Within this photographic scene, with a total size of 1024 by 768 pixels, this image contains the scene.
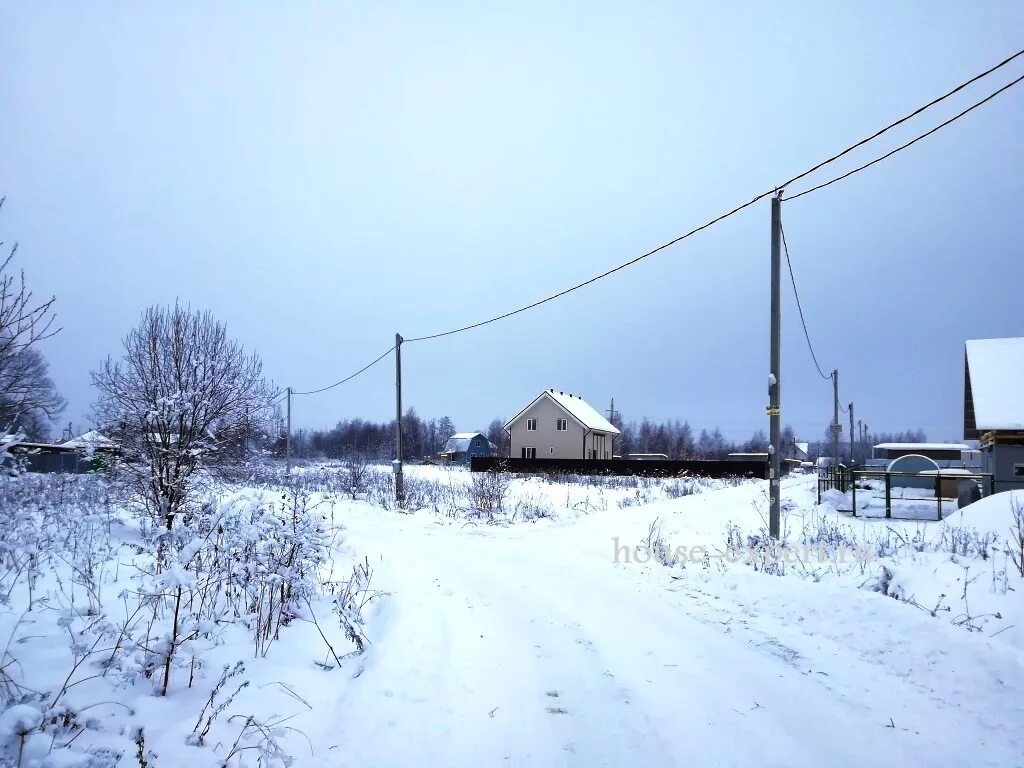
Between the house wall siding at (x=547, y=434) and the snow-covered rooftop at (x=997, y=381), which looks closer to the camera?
the snow-covered rooftop at (x=997, y=381)

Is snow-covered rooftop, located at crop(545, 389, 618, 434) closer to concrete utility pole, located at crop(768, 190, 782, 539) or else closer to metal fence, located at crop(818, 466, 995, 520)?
metal fence, located at crop(818, 466, 995, 520)

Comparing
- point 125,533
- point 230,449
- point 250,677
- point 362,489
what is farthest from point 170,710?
point 362,489

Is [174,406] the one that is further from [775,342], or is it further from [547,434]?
[547,434]

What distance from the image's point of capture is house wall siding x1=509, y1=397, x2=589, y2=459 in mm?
47406

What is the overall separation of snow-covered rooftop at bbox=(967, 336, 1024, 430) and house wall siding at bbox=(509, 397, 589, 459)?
30754 millimetres

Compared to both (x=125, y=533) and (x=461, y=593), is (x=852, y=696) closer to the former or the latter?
(x=461, y=593)

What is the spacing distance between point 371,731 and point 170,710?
116 cm

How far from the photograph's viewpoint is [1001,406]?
15.3 meters

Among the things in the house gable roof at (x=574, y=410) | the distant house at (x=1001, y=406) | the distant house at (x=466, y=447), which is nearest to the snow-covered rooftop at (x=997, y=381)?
the distant house at (x=1001, y=406)

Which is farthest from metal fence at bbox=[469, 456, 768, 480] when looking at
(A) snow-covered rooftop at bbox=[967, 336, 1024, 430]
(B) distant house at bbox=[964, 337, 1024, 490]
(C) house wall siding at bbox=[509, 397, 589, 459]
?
(B) distant house at bbox=[964, 337, 1024, 490]

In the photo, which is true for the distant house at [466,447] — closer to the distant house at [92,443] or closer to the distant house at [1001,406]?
the distant house at [1001,406]

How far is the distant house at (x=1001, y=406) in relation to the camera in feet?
48.8

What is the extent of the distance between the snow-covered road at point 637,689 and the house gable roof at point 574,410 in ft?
134

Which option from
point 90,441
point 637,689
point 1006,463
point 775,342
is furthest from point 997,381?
point 90,441
